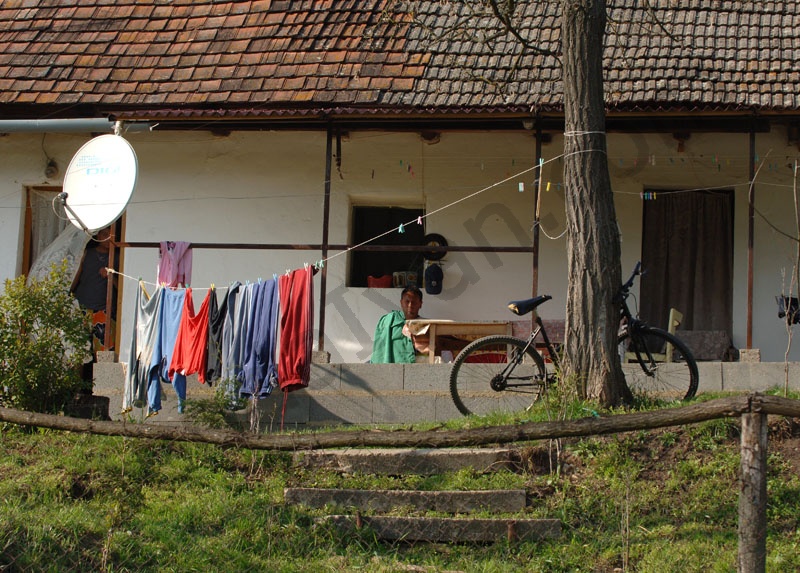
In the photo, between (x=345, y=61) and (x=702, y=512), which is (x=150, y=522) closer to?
(x=702, y=512)

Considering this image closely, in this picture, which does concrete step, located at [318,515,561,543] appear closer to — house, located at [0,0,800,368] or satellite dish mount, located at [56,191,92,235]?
satellite dish mount, located at [56,191,92,235]

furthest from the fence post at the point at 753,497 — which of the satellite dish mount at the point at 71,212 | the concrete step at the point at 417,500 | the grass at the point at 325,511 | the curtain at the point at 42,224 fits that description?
the curtain at the point at 42,224

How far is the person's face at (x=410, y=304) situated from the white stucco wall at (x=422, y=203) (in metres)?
0.51

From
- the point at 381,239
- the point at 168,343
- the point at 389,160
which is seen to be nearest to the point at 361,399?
the point at 168,343

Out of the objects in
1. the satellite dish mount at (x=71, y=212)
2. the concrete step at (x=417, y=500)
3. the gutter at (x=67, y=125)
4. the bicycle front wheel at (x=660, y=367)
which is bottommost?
the concrete step at (x=417, y=500)

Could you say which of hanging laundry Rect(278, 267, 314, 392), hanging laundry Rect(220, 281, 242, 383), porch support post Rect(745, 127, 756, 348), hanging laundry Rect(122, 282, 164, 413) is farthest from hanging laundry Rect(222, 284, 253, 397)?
porch support post Rect(745, 127, 756, 348)

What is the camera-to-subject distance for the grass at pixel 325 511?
6551mm

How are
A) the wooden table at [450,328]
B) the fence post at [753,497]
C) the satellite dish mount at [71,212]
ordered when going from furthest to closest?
the wooden table at [450,328]
the satellite dish mount at [71,212]
the fence post at [753,497]

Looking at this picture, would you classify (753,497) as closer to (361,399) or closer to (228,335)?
(361,399)

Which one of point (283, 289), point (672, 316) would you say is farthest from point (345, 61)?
point (672, 316)

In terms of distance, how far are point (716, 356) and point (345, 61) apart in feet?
16.7

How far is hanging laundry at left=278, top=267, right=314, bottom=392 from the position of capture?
9523 mm

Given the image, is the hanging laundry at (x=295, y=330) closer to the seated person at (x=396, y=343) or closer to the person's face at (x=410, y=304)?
the seated person at (x=396, y=343)

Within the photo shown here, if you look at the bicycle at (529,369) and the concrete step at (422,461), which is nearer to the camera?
the concrete step at (422,461)
